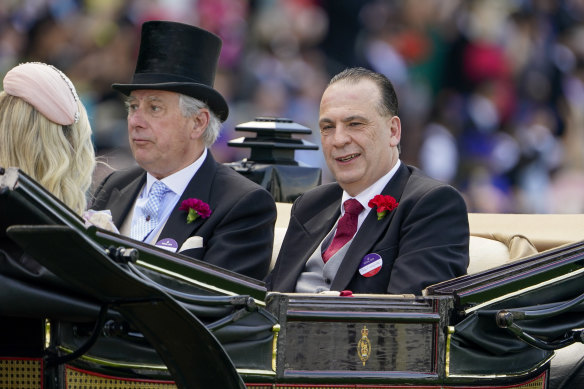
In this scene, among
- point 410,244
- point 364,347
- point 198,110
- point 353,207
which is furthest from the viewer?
point 198,110

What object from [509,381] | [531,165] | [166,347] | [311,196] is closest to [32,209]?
[166,347]

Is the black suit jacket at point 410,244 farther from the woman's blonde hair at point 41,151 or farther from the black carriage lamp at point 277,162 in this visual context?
the black carriage lamp at point 277,162

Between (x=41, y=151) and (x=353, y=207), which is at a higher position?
(x=353, y=207)

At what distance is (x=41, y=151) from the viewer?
252 cm

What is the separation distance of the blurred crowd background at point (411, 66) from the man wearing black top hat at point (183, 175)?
2.63 meters

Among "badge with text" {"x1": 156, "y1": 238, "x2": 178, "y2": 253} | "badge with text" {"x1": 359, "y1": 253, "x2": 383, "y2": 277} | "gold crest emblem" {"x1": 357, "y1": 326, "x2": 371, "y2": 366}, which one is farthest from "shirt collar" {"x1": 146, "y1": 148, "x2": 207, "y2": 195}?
"gold crest emblem" {"x1": 357, "y1": 326, "x2": 371, "y2": 366}

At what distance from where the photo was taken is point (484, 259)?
3.28 metres

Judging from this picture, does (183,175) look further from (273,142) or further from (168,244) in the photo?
(273,142)

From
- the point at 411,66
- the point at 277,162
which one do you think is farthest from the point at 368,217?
the point at 411,66

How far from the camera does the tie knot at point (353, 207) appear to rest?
3.21 metres

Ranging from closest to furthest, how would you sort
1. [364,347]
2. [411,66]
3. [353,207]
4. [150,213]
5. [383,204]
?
[364,347] → [383,204] → [353,207] → [150,213] → [411,66]

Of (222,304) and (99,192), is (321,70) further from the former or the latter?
(222,304)

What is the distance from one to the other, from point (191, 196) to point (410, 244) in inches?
34.3

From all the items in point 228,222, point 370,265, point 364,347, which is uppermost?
point 228,222
